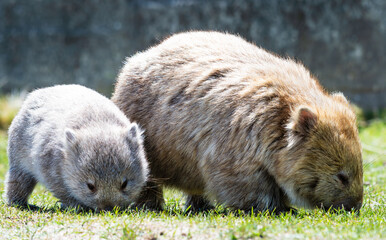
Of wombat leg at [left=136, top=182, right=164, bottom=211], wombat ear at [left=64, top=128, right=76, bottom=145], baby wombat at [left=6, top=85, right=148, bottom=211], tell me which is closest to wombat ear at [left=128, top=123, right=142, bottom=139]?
baby wombat at [left=6, top=85, right=148, bottom=211]

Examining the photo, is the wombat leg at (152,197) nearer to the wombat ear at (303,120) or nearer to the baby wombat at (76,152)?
the baby wombat at (76,152)

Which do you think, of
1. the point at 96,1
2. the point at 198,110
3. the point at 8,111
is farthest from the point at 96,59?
the point at 198,110

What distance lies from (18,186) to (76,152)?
3.33 ft

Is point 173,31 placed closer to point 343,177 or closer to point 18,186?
point 18,186

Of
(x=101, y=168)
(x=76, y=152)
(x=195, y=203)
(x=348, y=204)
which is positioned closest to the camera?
(x=348, y=204)

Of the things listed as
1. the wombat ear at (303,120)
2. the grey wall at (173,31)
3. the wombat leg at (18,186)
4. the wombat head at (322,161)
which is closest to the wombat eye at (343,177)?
the wombat head at (322,161)

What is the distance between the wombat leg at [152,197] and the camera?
6.34 meters

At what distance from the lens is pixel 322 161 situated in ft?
17.5

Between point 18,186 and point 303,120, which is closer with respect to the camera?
point 303,120

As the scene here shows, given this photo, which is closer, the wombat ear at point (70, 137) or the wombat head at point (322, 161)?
the wombat head at point (322, 161)

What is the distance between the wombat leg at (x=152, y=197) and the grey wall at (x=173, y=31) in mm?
6217

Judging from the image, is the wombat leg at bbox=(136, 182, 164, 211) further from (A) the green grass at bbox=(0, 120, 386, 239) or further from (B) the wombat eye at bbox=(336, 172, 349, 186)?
(B) the wombat eye at bbox=(336, 172, 349, 186)

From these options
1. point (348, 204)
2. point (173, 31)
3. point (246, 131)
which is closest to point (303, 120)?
point (246, 131)

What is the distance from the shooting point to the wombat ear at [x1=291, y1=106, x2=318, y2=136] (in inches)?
207
